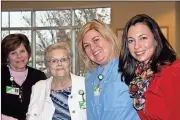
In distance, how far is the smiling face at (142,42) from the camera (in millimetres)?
1615

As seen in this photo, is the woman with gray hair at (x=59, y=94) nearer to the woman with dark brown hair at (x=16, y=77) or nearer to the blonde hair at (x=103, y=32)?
the blonde hair at (x=103, y=32)

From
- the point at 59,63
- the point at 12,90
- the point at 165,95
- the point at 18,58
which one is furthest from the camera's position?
the point at 18,58

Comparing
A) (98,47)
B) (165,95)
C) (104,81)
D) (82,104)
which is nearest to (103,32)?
(98,47)

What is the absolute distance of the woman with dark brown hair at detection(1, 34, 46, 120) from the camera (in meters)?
Result: 2.47

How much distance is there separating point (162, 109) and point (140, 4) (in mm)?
5659

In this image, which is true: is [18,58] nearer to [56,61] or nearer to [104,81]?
[56,61]

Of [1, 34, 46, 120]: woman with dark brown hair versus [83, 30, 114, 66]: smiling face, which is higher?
[83, 30, 114, 66]: smiling face

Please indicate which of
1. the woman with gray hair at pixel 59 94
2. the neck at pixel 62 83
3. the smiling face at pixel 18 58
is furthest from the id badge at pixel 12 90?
the neck at pixel 62 83

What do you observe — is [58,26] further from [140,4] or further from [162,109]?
[162,109]

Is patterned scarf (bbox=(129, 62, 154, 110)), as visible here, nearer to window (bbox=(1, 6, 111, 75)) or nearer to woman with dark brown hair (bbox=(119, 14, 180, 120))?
woman with dark brown hair (bbox=(119, 14, 180, 120))

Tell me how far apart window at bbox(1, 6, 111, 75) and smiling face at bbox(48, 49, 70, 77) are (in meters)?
5.60

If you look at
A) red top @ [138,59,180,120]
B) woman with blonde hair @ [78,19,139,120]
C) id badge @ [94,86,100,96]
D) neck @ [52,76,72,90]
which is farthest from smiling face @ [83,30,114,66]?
red top @ [138,59,180,120]

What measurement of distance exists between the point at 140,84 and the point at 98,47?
17.2 inches

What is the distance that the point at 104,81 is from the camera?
195 centimetres
